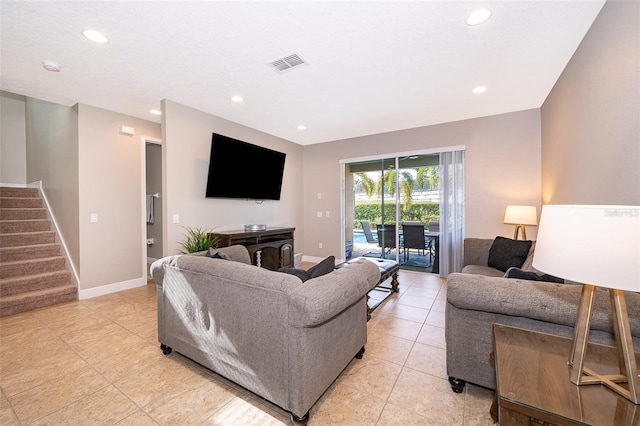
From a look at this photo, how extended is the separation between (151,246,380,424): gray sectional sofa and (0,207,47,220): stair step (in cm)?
381

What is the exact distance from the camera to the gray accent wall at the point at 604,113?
1.56 metres

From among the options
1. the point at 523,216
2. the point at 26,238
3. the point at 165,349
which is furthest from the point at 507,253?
the point at 26,238

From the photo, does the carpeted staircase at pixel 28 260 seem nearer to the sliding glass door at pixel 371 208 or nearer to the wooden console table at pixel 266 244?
the wooden console table at pixel 266 244

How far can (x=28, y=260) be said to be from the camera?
3473 millimetres

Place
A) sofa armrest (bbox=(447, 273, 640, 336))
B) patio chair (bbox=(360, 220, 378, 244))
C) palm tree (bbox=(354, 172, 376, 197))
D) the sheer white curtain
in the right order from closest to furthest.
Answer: sofa armrest (bbox=(447, 273, 640, 336)), the sheer white curtain, palm tree (bbox=(354, 172, 376, 197)), patio chair (bbox=(360, 220, 378, 244))

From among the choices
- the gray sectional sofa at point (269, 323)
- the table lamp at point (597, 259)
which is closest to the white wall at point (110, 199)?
the gray sectional sofa at point (269, 323)

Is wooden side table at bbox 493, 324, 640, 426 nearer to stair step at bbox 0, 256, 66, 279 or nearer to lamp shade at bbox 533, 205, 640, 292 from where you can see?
lamp shade at bbox 533, 205, 640, 292

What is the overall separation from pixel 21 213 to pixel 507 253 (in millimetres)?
6806

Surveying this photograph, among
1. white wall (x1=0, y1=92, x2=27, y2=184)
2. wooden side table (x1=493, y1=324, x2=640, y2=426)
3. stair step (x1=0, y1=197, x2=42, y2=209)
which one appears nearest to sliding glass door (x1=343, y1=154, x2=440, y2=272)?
wooden side table (x1=493, y1=324, x2=640, y2=426)

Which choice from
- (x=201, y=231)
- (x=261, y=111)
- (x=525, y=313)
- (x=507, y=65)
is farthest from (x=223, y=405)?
(x=507, y=65)

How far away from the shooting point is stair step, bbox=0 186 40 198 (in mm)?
4168

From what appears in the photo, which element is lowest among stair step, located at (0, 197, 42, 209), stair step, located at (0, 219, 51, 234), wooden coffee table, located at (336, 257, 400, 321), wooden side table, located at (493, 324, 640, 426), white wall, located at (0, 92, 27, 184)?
wooden coffee table, located at (336, 257, 400, 321)

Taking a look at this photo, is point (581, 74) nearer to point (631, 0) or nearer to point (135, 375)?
point (631, 0)

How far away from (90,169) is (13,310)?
1.84 m
